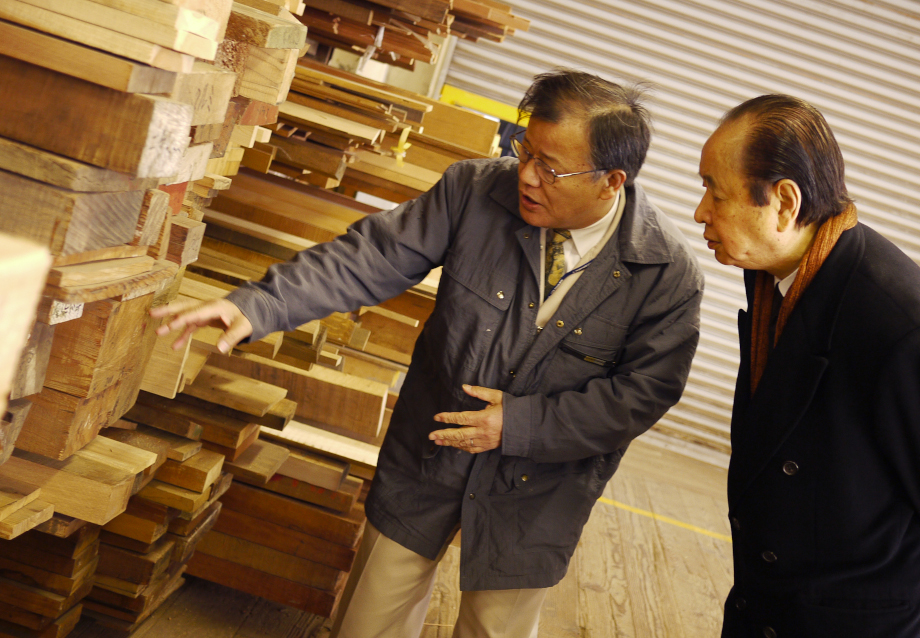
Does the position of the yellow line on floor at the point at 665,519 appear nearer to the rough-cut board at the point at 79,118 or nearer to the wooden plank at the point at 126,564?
the wooden plank at the point at 126,564

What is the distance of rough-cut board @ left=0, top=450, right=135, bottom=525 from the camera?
1.91 metres

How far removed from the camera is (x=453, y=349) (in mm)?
2559

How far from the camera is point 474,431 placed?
2.39m

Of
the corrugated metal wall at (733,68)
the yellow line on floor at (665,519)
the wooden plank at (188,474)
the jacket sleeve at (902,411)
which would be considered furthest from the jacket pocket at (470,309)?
the corrugated metal wall at (733,68)

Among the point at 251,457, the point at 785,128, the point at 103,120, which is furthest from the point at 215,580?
the point at 785,128

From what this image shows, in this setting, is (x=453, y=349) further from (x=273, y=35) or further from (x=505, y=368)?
(x=273, y=35)

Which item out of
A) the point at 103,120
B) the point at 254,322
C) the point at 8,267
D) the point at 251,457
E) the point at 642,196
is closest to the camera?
the point at 8,267

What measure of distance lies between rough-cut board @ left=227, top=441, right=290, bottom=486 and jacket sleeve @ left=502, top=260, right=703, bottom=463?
1.26 metres

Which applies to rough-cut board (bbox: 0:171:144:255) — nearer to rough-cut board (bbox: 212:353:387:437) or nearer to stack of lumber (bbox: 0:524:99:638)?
stack of lumber (bbox: 0:524:99:638)

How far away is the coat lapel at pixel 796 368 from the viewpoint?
1.90 metres

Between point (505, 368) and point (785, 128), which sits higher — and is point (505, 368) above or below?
below

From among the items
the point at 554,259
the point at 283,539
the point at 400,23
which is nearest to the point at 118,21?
the point at 554,259

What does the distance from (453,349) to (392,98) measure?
1445mm

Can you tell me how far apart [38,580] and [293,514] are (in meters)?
1.05
